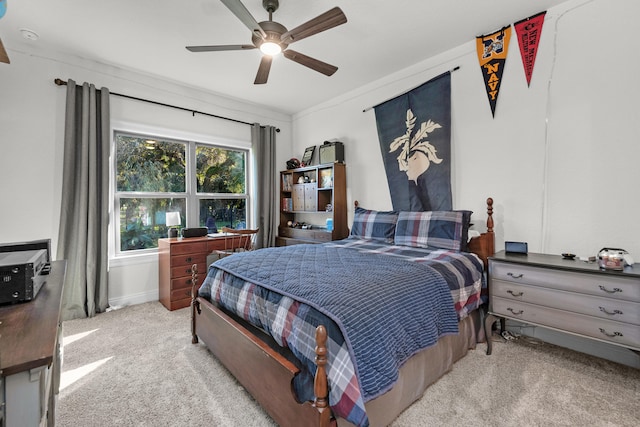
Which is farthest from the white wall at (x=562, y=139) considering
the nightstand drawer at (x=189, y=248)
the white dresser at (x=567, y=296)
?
the nightstand drawer at (x=189, y=248)

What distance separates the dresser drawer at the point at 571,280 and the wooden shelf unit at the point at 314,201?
6.46ft

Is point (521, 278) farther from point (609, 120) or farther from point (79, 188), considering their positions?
point (79, 188)

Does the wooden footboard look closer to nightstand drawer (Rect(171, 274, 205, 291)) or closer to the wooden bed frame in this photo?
the wooden bed frame

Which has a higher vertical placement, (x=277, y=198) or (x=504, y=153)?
(x=504, y=153)

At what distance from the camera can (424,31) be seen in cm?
257

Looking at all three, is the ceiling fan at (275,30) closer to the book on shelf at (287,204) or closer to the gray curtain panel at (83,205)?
the gray curtain panel at (83,205)

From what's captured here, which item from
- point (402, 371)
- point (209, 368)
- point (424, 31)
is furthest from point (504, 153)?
point (209, 368)

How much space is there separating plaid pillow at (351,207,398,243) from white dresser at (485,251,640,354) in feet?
3.27

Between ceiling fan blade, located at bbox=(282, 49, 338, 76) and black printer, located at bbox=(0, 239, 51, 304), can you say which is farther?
ceiling fan blade, located at bbox=(282, 49, 338, 76)

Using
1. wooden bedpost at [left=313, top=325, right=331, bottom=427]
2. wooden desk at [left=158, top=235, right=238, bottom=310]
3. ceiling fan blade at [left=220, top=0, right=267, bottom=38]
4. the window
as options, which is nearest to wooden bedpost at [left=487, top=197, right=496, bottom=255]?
wooden bedpost at [left=313, top=325, right=331, bottom=427]

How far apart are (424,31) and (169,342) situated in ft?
11.2

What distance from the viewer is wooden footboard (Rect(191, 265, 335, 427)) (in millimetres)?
1146

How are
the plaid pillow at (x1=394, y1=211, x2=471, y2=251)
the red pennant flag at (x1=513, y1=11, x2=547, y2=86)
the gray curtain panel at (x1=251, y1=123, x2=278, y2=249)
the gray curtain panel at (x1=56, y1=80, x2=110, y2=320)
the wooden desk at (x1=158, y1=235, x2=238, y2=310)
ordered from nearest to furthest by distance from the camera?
the red pennant flag at (x1=513, y1=11, x2=547, y2=86) < the plaid pillow at (x1=394, y1=211, x2=471, y2=251) < the gray curtain panel at (x1=56, y1=80, x2=110, y2=320) < the wooden desk at (x1=158, y1=235, x2=238, y2=310) < the gray curtain panel at (x1=251, y1=123, x2=278, y2=249)

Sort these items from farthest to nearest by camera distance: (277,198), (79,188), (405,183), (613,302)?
(277,198)
(405,183)
(79,188)
(613,302)
